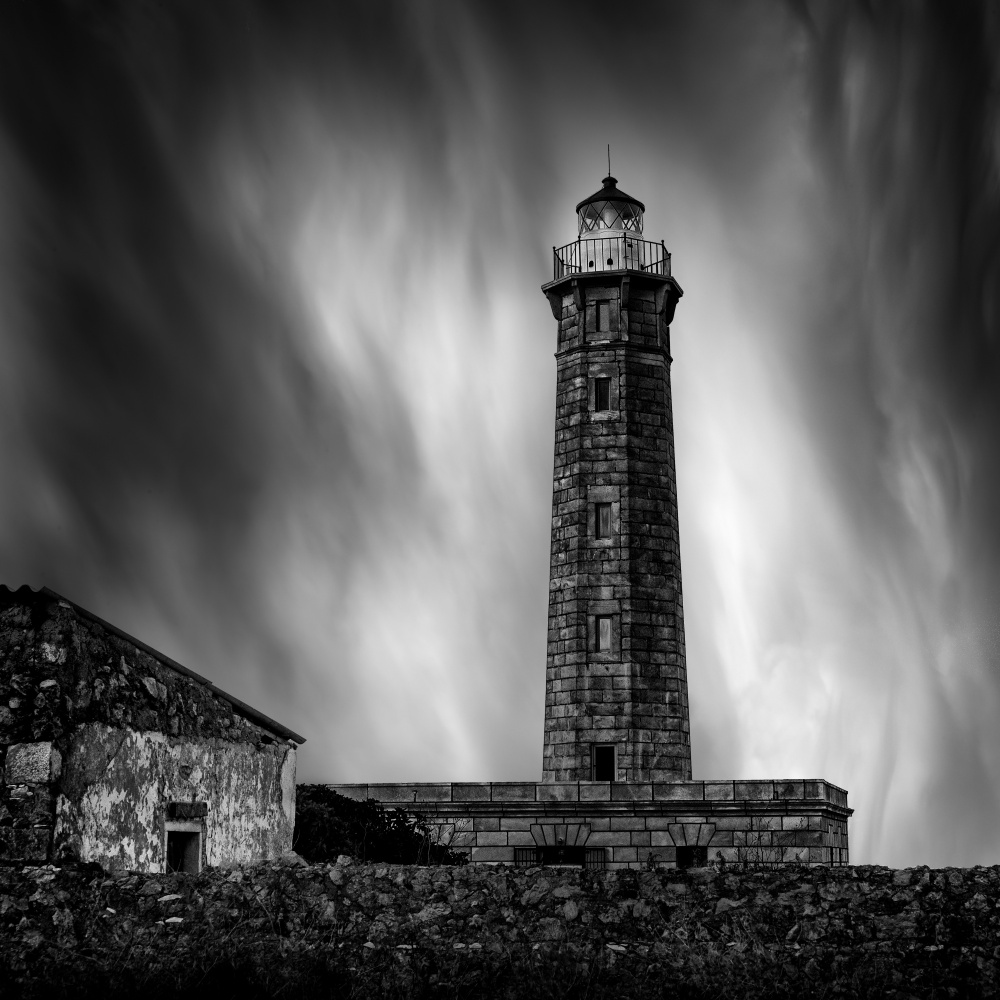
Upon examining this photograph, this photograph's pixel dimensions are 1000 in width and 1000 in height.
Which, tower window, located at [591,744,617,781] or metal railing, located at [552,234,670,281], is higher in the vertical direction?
metal railing, located at [552,234,670,281]

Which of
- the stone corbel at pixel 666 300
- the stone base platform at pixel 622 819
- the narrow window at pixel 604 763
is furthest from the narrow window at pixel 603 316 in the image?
the stone base platform at pixel 622 819

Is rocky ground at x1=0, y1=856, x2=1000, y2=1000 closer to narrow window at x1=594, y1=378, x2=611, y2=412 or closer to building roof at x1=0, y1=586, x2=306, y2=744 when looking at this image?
building roof at x1=0, y1=586, x2=306, y2=744

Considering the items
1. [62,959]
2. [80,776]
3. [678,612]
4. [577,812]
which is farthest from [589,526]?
[62,959]

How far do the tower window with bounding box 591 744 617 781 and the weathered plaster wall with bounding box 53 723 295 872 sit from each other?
1330 centimetres

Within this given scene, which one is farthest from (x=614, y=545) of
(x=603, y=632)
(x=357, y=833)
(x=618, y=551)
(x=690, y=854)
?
(x=357, y=833)

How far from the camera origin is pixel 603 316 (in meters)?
29.4

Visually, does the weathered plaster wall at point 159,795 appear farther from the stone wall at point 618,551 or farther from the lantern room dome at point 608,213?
the lantern room dome at point 608,213

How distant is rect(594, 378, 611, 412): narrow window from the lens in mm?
28750

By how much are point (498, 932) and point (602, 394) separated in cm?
2039

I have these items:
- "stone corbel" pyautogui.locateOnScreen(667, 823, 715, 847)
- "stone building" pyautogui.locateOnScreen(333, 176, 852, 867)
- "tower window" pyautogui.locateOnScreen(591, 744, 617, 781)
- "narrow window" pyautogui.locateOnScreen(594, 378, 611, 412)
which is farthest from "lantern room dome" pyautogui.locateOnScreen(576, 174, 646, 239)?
"stone corbel" pyautogui.locateOnScreen(667, 823, 715, 847)

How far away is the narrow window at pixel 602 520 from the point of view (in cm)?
2808

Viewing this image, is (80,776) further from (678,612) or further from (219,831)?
(678,612)

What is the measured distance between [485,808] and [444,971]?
16.2 m

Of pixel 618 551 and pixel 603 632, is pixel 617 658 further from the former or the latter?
pixel 618 551
